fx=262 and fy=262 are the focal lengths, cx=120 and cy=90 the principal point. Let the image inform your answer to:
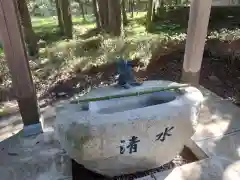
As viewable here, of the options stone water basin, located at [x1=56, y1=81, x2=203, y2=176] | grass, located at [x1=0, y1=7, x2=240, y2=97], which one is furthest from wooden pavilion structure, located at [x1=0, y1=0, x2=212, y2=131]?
grass, located at [x1=0, y1=7, x2=240, y2=97]

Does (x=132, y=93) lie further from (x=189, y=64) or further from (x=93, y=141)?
(x=189, y=64)

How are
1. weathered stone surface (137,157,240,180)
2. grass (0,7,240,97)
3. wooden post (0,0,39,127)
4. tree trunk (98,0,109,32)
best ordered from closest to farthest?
1. weathered stone surface (137,157,240,180)
2. wooden post (0,0,39,127)
3. grass (0,7,240,97)
4. tree trunk (98,0,109,32)

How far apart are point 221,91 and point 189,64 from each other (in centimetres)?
131

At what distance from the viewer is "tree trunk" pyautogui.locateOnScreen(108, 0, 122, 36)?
6384mm

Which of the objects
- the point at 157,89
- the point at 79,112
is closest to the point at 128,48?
the point at 157,89

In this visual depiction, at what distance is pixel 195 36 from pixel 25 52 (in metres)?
2.29

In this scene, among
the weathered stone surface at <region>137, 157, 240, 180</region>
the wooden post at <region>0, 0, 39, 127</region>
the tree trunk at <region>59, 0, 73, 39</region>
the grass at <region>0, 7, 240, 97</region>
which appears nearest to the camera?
the weathered stone surface at <region>137, 157, 240, 180</region>

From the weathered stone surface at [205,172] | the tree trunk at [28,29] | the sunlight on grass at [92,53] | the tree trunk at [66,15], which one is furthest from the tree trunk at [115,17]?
the weathered stone surface at [205,172]

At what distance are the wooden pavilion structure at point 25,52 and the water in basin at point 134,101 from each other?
1132 millimetres

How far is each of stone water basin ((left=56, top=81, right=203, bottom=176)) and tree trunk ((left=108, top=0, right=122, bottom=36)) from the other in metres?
4.12

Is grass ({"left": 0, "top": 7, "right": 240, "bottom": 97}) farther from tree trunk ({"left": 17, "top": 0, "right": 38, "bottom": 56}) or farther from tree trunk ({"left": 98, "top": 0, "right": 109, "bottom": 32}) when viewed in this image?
tree trunk ({"left": 98, "top": 0, "right": 109, "bottom": 32})

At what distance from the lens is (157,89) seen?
2.86 m

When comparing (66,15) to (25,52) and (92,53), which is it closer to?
(92,53)

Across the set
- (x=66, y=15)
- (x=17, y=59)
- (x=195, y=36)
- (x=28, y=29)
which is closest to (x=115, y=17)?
(x=28, y=29)
